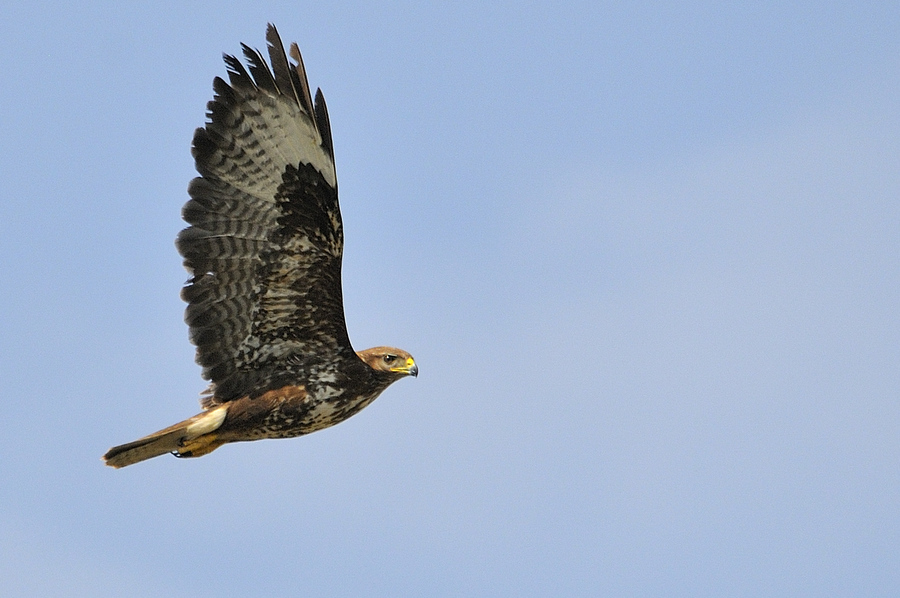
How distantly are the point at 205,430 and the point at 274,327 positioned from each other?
44.3 inches

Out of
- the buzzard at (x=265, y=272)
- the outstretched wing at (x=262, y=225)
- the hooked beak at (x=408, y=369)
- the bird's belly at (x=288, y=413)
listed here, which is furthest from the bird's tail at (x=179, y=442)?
the hooked beak at (x=408, y=369)

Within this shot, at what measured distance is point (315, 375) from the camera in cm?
1450

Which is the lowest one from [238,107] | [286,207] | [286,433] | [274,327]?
[286,433]

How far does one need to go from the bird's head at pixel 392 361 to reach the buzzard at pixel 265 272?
2 cm

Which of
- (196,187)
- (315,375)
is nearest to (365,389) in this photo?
(315,375)

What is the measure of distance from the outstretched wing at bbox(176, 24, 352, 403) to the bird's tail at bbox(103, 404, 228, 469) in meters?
0.39

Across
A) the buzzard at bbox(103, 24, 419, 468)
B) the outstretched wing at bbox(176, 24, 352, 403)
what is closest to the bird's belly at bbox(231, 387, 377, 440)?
the buzzard at bbox(103, 24, 419, 468)

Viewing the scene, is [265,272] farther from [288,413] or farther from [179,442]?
[179,442]

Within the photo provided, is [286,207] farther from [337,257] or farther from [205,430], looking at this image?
[205,430]

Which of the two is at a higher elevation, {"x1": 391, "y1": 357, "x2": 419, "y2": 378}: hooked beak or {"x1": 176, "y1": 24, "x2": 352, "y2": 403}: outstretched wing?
{"x1": 176, "y1": 24, "x2": 352, "y2": 403}: outstretched wing

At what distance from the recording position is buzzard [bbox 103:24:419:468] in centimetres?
1402

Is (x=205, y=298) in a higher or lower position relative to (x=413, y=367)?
higher

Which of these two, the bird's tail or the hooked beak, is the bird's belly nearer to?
the bird's tail

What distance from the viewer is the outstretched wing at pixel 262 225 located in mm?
14000
